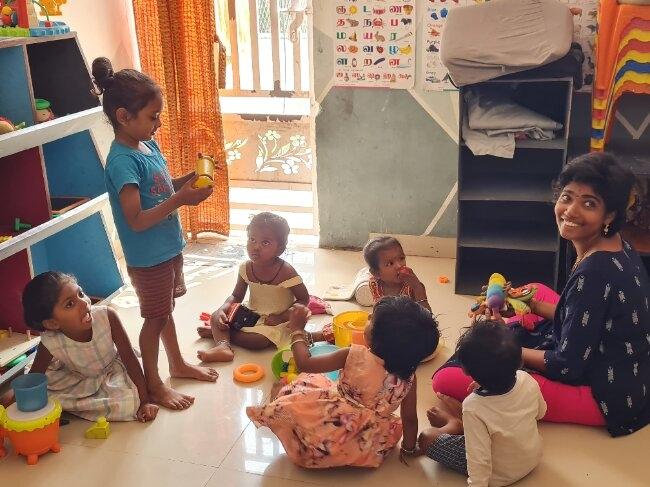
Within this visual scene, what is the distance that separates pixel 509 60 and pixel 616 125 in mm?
755

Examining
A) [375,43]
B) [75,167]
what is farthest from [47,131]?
[375,43]

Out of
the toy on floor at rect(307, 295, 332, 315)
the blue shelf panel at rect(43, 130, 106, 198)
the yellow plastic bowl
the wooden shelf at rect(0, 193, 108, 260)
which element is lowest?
the toy on floor at rect(307, 295, 332, 315)

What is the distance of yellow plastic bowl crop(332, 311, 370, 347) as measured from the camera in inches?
107

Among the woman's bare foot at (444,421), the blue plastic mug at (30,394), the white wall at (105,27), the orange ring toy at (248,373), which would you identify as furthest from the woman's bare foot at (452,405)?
the white wall at (105,27)

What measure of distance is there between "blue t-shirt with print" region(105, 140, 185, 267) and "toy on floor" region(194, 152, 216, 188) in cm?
16

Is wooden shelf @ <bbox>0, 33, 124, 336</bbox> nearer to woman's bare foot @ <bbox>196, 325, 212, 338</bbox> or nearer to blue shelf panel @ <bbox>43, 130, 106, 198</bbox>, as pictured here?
blue shelf panel @ <bbox>43, 130, 106, 198</bbox>

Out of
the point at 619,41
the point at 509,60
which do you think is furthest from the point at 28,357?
the point at 619,41

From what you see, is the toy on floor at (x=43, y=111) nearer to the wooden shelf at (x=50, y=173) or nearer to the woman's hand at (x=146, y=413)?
the wooden shelf at (x=50, y=173)

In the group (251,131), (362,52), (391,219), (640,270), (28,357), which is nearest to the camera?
(640,270)

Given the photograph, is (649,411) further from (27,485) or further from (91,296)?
(91,296)

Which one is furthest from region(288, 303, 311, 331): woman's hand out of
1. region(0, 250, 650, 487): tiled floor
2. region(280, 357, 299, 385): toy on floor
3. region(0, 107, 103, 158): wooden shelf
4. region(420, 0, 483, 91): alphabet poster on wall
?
region(420, 0, 483, 91): alphabet poster on wall

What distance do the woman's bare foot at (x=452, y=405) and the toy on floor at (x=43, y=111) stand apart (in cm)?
184

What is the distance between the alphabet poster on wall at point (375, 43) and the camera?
3527 millimetres

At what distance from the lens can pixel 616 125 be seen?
3.33m
